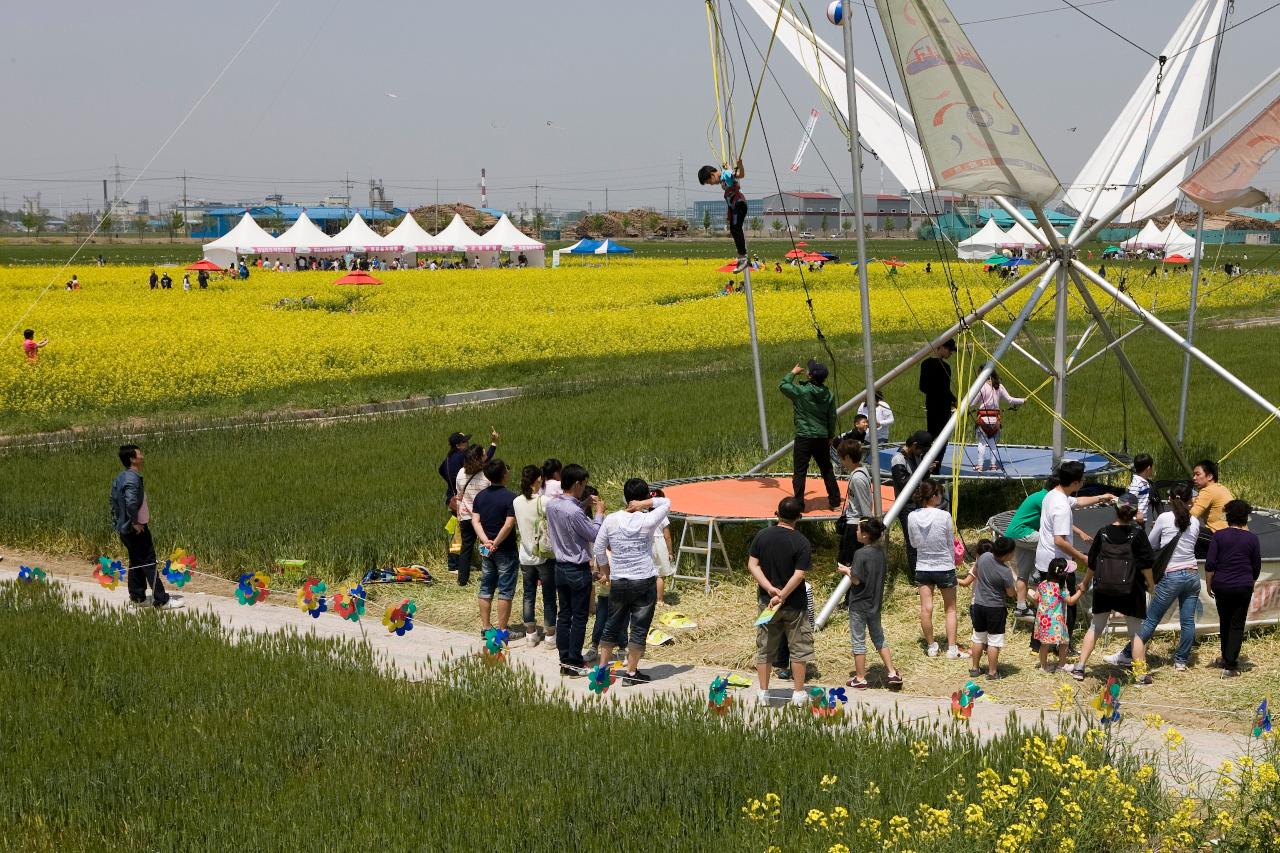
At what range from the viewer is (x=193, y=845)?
8086 millimetres

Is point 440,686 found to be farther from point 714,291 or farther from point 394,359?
point 714,291

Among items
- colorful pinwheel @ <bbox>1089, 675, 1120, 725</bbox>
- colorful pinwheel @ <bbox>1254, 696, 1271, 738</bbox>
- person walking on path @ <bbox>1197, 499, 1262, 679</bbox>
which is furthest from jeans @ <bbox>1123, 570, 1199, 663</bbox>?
colorful pinwheel @ <bbox>1254, 696, 1271, 738</bbox>

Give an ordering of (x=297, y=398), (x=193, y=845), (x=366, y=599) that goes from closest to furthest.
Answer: (x=193, y=845), (x=366, y=599), (x=297, y=398)

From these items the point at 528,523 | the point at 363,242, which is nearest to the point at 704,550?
the point at 528,523

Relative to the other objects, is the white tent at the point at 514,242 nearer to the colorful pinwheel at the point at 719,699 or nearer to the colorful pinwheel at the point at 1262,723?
the colorful pinwheel at the point at 719,699

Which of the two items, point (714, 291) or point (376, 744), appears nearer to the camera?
point (376, 744)

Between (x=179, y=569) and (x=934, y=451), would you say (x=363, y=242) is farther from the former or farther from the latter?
(x=934, y=451)

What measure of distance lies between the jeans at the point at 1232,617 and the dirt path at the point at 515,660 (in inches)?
57.5

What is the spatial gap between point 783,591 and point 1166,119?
12693 millimetres

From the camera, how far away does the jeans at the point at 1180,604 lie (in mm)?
12008

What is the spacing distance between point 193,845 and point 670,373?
2941cm

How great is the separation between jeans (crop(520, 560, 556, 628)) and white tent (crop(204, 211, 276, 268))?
73.6 metres

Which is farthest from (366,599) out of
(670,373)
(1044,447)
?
(670,373)

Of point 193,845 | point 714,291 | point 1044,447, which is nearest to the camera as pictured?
point 193,845
